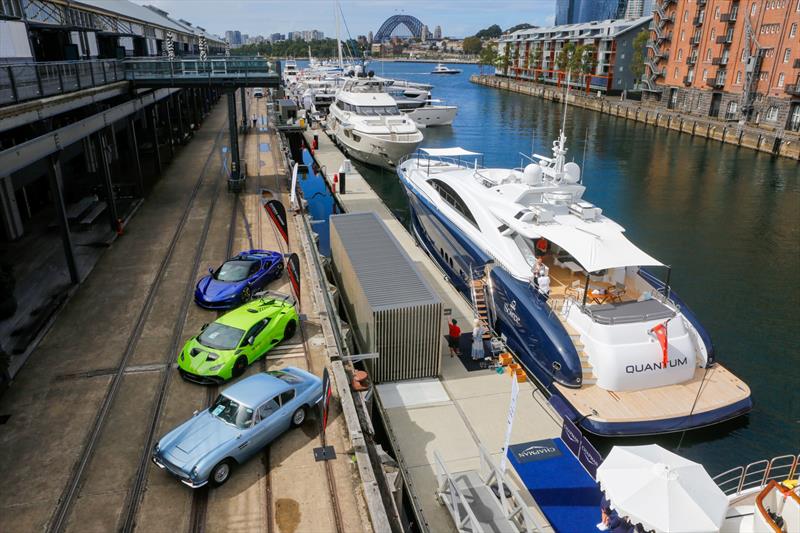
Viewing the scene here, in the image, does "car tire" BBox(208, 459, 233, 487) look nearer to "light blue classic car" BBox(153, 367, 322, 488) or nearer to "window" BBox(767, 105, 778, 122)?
"light blue classic car" BBox(153, 367, 322, 488)

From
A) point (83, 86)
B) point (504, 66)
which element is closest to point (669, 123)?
point (83, 86)

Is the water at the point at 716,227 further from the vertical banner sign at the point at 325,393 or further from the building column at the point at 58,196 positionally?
the building column at the point at 58,196

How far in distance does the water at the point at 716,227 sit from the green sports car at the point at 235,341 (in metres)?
8.76

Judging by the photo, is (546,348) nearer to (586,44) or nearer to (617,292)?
(617,292)

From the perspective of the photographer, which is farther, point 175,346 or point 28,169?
point 28,169

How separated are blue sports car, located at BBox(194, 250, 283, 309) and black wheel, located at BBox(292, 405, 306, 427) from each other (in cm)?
575

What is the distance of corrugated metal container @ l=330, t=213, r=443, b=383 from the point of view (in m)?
13.9

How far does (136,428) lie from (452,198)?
14433 mm

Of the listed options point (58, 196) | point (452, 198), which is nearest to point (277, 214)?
point (58, 196)

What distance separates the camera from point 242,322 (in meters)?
13.3

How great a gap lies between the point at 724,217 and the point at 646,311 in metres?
23.5

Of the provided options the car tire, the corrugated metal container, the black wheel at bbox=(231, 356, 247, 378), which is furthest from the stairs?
the car tire

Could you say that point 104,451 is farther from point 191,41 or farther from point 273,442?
Answer: point 191,41

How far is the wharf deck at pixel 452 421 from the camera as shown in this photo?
11.7 metres
